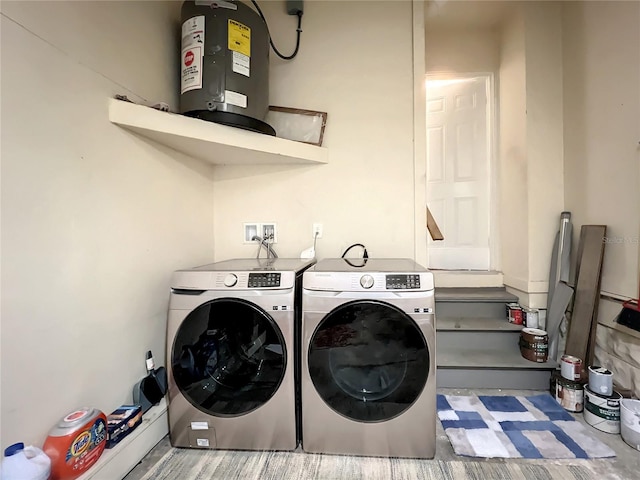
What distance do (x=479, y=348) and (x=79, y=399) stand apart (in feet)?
7.27

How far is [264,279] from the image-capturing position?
4.44 ft

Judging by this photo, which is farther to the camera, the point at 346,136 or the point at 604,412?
the point at 346,136

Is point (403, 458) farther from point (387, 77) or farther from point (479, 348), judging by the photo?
point (387, 77)

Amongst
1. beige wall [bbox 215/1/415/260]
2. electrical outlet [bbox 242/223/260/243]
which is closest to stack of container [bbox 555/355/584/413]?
beige wall [bbox 215/1/415/260]

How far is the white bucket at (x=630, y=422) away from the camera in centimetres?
135

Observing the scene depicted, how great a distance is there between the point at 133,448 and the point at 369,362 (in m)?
1.02

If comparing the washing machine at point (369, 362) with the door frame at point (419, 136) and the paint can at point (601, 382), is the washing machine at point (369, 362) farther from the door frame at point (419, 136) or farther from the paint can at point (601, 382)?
the paint can at point (601, 382)

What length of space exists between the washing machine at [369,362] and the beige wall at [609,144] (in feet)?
3.99

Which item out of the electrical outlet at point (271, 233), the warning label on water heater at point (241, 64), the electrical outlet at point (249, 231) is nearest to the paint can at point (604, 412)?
the electrical outlet at point (271, 233)

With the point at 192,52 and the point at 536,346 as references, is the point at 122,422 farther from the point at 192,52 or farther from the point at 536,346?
the point at 536,346

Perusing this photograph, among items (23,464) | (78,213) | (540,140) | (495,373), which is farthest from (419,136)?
(23,464)

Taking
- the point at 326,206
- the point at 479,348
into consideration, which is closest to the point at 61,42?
the point at 326,206

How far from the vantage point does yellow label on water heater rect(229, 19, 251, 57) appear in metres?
1.47

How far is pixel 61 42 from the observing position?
1.07 meters
